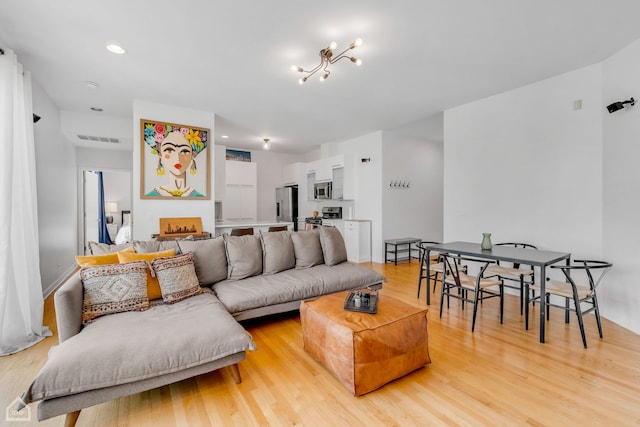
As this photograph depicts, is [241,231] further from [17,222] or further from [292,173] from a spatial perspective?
→ [292,173]

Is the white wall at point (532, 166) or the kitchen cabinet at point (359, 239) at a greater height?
the white wall at point (532, 166)

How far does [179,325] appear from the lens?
1936 millimetres

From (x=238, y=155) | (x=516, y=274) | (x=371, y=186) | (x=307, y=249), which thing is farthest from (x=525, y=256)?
(x=238, y=155)

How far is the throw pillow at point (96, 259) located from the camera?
234 cm

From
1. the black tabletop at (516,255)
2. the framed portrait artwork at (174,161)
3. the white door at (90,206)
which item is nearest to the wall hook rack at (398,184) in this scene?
the black tabletop at (516,255)

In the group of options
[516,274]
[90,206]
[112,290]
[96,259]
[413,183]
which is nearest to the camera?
[112,290]

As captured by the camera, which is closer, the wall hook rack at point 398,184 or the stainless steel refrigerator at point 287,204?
the wall hook rack at point 398,184

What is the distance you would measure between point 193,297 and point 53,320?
76.3 inches

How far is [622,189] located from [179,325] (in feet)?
13.9

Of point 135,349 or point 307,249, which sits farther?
point 307,249

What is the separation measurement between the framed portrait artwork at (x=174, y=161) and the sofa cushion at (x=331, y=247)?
220 cm

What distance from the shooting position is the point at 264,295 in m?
2.77

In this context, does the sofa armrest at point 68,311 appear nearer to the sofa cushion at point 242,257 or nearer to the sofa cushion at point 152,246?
the sofa cushion at point 152,246

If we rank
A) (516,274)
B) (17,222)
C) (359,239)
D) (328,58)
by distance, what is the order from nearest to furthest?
(17,222) → (328,58) → (516,274) → (359,239)
